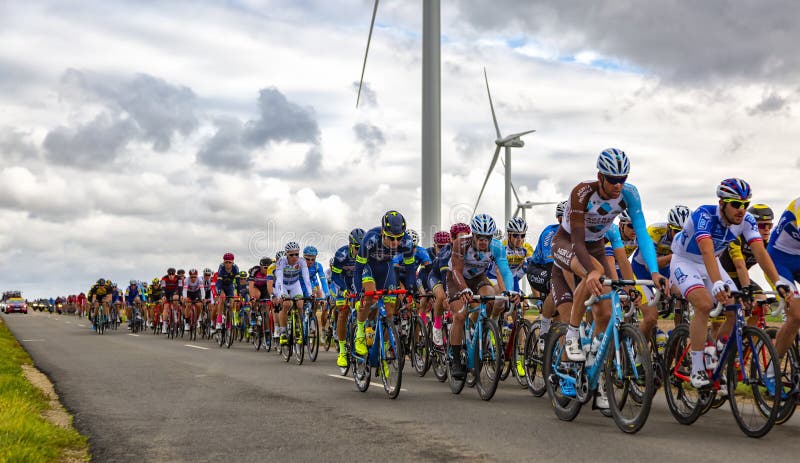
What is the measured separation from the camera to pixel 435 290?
40.1 ft

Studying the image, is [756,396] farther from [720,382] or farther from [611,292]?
[611,292]

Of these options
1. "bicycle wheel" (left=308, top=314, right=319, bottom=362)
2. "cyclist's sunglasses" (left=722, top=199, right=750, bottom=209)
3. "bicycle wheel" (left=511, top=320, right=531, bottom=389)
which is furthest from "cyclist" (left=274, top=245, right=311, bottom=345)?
"cyclist's sunglasses" (left=722, top=199, right=750, bottom=209)

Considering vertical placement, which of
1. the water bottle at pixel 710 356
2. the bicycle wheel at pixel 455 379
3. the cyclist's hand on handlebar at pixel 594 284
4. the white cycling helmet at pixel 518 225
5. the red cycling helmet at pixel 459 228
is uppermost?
the white cycling helmet at pixel 518 225

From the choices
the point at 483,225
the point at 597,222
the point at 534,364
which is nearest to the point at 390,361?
the point at 534,364

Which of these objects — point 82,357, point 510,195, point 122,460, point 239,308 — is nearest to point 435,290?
point 122,460

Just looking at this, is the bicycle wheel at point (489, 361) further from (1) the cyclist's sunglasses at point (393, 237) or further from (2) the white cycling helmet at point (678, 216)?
(2) the white cycling helmet at point (678, 216)

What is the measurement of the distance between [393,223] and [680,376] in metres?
3.75

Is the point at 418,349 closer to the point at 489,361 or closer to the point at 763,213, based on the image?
the point at 489,361

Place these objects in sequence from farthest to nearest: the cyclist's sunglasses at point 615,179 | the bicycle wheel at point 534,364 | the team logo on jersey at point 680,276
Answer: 1. the bicycle wheel at point 534,364
2. the team logo on jersey at point 680,276
3. the cyclist's sunglasses at point 615,179

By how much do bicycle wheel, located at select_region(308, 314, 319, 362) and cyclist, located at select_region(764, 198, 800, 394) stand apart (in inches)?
366

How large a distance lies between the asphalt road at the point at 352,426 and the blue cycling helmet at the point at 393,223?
6.62ft

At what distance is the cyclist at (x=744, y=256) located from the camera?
29.4 ft

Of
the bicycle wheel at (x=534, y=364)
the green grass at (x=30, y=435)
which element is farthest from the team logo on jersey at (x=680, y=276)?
the green grass at (x=30, y=435)

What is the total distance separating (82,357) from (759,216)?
13880 millimetres
